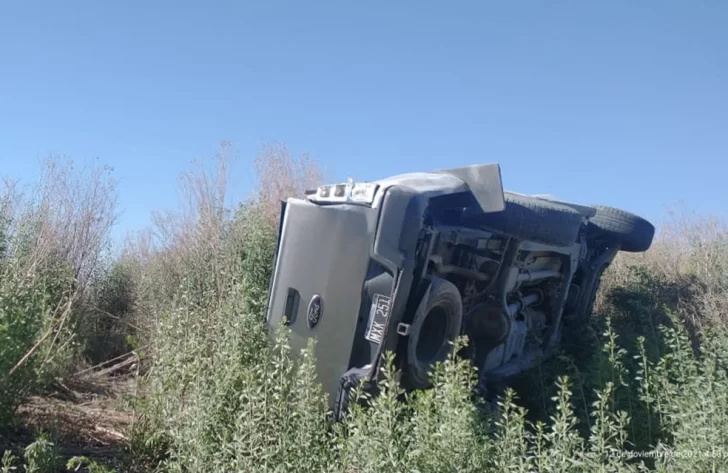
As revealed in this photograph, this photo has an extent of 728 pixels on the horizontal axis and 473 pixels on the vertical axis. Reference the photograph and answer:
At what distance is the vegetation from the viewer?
274 cm

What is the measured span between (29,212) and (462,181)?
7.20 m

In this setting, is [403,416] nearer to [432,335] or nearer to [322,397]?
[322,397]

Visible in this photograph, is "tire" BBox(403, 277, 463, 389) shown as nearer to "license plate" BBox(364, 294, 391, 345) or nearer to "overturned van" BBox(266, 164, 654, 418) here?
"overturned van" BBox(266, 164, 654, 418)

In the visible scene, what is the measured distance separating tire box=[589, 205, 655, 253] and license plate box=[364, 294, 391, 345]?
388cm

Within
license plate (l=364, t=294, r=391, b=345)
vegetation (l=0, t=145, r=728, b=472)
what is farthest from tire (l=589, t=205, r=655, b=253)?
license plate (l=364, t=294, r=391, b=345)

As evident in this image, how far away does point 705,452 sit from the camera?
2.84 meters

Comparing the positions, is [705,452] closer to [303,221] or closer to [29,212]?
[303,221]

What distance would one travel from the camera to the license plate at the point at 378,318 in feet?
13.7

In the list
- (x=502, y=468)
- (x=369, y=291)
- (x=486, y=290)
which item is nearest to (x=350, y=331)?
(x=369, y=291)

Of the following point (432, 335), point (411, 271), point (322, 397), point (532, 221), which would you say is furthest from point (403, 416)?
point (532, 221)

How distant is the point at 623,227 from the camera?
7223 millimetres

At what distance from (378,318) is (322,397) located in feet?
3.22

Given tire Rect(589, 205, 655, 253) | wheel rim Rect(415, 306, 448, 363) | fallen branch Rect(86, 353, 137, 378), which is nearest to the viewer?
wheel rim Rect(415, 306, 448, 363)

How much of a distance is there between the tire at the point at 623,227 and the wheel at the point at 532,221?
176cm
